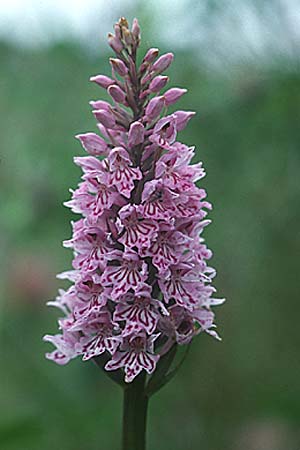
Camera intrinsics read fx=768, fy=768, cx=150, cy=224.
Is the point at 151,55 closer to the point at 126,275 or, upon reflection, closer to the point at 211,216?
the point at 126,275

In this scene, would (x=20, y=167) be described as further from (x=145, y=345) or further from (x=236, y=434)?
(x=145, y=345)

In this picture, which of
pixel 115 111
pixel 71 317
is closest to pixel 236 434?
pixel 71 317

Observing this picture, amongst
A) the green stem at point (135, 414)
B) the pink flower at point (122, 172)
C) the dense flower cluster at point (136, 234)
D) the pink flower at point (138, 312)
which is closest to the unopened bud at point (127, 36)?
the dense flower cluster at point (136, 234)

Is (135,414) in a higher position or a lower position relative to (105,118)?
lower

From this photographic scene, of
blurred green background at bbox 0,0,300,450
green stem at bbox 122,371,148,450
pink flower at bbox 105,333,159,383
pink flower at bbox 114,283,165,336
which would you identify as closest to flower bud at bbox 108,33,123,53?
pink flower at bbox 114,283,165,336

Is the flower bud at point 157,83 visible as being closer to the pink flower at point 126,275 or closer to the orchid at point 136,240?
the orchid at point 136,240

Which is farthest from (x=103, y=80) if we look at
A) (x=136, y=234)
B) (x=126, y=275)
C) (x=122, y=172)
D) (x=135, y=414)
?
(x=135, y=414)
